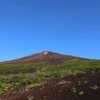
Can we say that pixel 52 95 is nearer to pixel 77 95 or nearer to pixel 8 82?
pixel 77 95

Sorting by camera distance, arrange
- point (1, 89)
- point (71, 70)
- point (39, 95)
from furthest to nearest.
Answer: point (71, 70) → point (1, 89) → point (39, 95)

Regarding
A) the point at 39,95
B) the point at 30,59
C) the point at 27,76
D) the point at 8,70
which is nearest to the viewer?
the point at 39,95

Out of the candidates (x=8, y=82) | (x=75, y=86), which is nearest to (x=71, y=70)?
(x=8, y=82)

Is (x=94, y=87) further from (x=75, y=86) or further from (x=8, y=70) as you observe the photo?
(x=8, y=70)

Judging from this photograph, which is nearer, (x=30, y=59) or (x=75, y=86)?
(x=75, y=86)

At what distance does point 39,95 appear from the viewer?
679 inches

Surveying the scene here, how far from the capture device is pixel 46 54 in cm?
5256

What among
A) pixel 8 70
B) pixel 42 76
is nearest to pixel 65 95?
pixel 42 76

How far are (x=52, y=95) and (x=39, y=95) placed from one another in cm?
92

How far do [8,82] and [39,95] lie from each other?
9640mm

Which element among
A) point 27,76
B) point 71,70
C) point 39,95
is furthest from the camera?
point 71,70

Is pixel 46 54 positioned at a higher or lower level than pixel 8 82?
higher

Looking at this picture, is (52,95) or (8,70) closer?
(52,95)

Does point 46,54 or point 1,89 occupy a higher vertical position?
point 46,54
